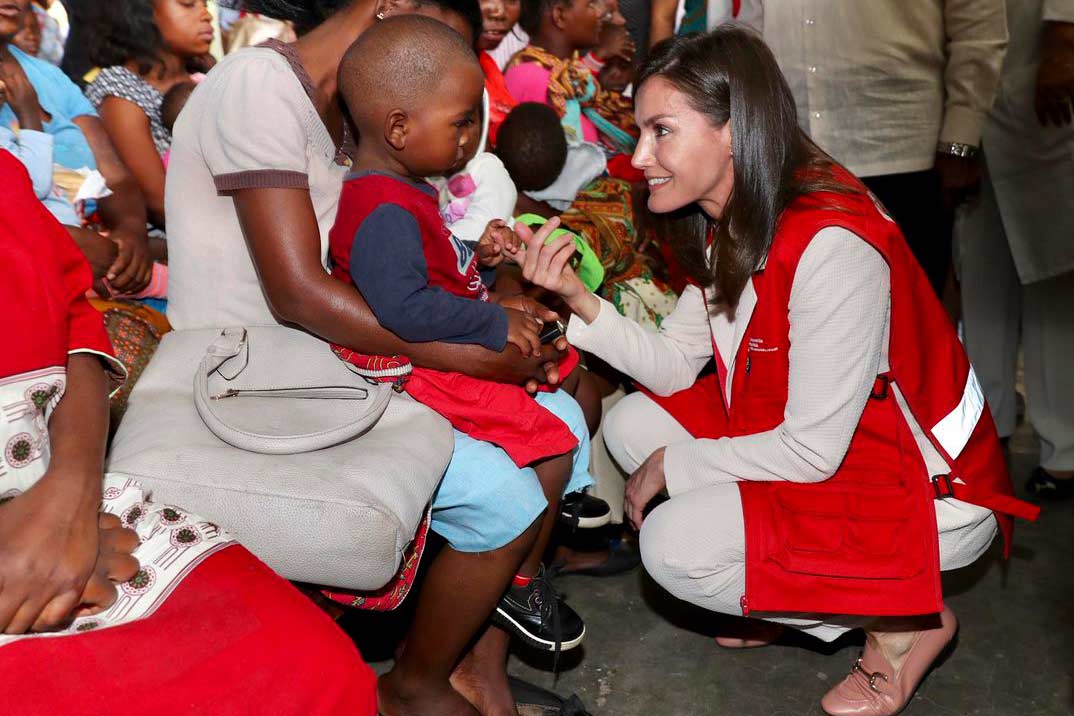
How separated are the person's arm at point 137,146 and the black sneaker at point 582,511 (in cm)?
139

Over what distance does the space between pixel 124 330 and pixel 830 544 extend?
5.26ft

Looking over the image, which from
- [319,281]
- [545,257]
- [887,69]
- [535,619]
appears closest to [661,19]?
[887,69]

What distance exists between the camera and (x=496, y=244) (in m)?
2.29

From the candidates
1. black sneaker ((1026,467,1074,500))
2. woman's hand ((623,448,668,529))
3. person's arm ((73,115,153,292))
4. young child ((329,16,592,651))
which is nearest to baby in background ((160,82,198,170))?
person's arm ((73,115,153,292))

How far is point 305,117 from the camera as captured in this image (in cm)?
192

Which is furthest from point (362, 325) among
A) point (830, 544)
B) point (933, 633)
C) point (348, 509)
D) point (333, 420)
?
point (933, 633)

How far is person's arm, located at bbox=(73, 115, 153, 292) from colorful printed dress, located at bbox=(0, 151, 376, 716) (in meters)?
0.88

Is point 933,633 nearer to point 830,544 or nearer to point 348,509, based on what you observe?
point 830,544

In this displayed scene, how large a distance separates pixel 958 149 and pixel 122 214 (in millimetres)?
2551

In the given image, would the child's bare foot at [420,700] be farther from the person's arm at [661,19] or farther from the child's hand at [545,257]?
the person's arm at [661,19]

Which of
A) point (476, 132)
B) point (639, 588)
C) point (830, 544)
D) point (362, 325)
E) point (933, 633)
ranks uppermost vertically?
point (476, 132)

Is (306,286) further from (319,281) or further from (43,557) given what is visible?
(43,557)

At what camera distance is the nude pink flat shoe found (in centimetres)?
222

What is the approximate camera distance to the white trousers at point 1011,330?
342cm
